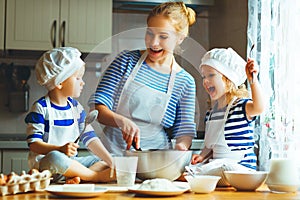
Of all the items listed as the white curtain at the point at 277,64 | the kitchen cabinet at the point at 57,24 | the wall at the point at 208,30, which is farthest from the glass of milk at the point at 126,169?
the kitchen cabinet at the point at 57,24

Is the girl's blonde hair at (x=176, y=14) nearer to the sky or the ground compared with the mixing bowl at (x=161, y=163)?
nearer to the sky

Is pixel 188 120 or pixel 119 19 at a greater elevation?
pixel 119 19

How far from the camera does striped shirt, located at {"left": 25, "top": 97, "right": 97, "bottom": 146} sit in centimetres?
158

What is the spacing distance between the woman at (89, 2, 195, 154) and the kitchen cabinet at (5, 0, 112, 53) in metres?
1.32

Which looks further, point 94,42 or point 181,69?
point 94,42

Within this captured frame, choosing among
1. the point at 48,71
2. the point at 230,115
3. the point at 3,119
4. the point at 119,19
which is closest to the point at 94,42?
the point at 119,19

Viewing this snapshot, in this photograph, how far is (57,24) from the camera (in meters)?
2.97

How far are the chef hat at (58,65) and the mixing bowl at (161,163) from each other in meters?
0.38

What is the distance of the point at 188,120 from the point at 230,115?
5.2 inches

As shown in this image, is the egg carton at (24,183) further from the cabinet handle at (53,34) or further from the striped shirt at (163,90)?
the cabinet handle at (53,34)

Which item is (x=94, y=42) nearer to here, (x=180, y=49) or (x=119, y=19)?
(x=119, y=19)

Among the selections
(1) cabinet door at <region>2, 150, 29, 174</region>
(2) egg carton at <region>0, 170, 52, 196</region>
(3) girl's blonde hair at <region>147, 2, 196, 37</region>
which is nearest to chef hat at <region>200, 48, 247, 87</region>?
(3) girl's blonde hair at <region>147, 2, 196, 37</region>

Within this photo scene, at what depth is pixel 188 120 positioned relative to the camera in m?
1.60

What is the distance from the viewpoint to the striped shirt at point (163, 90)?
1.58m
